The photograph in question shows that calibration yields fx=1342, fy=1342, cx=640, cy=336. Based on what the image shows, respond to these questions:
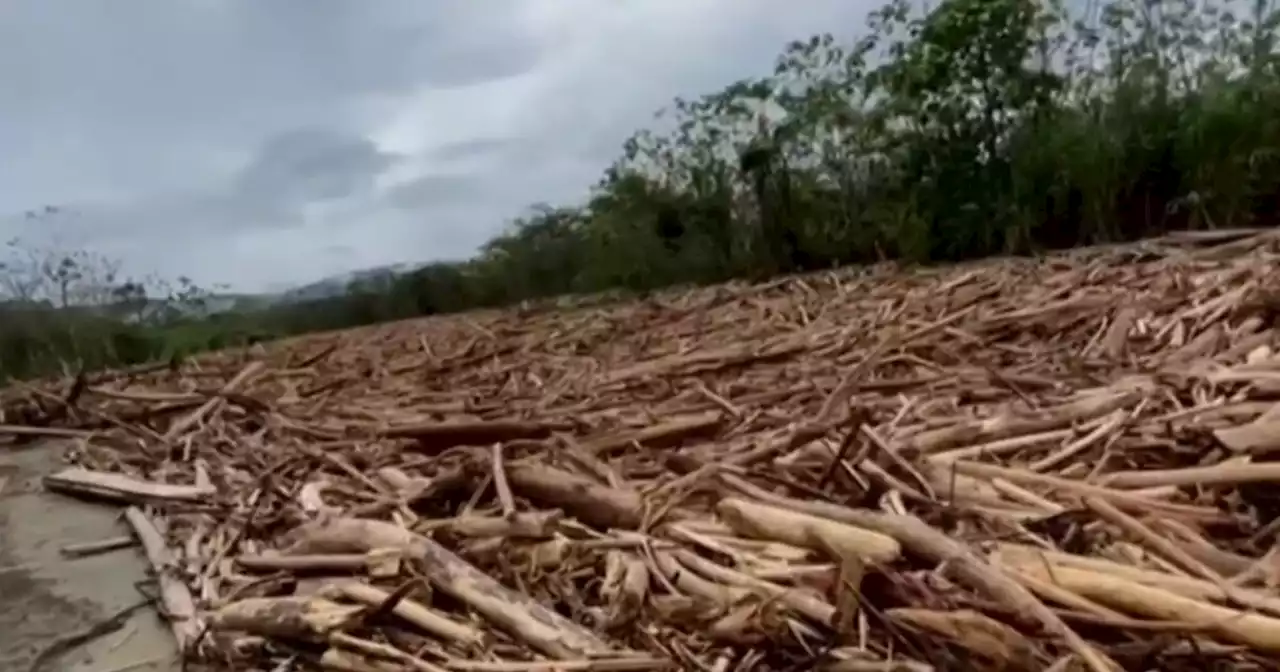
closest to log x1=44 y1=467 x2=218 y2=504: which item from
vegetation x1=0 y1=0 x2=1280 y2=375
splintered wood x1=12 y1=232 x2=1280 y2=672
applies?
splintered wood x1=12 y1=232 x2=1280 y2=672

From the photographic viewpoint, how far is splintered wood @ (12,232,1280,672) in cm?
99

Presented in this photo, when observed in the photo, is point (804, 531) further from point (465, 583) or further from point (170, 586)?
point (170, 586)

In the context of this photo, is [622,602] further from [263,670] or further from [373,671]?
[263,670]

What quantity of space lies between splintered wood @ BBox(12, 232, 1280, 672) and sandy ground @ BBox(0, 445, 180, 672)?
47mm

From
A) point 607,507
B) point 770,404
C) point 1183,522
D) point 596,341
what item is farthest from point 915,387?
point 596,341

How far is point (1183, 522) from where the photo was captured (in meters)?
1.08

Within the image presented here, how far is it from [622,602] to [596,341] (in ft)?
6.51

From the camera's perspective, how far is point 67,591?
1738mm

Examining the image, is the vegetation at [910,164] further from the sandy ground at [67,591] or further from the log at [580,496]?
the log at [580,496]

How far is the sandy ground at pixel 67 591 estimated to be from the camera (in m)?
1.51

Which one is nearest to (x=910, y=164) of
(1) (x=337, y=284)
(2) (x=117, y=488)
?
(1) (x=337, y=284)

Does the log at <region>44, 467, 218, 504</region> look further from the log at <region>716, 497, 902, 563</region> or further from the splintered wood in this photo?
the log at <region>716, 497, 902, 563</region>

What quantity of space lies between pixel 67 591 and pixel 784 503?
1.02 m

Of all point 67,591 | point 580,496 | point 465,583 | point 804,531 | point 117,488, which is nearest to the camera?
point 804,531
